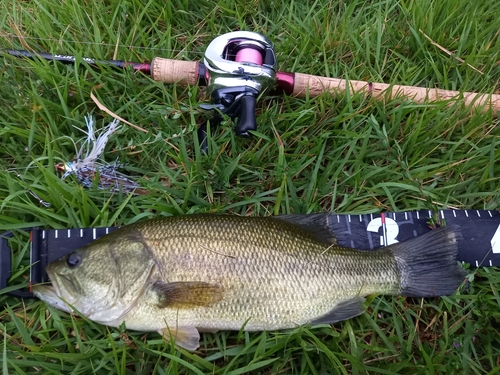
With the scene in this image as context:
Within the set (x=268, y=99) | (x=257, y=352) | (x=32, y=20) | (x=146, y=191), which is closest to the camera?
(x=257, y=352)

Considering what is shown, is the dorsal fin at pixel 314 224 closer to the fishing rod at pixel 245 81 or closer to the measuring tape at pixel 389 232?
the measuring tape at pixel 389 232

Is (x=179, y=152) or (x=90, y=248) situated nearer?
(x=90, y=248)

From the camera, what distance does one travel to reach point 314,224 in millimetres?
2637

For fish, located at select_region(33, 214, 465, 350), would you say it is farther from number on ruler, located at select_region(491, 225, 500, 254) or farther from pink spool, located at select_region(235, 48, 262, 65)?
pink spool, located at select_region(235, 48, 262, 65)

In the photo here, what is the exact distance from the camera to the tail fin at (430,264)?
2.56 metres

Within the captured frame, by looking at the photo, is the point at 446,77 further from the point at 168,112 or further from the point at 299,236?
the point at 168,112

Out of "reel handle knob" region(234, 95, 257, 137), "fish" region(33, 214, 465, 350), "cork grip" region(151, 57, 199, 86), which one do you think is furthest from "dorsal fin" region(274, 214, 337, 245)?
"cork grip" region(151, 57, 199, 86)

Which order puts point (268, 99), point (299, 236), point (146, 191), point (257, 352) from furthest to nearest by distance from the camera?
point (268, 99) → point (146, 191) → point (299, 236) → point (257, 352)

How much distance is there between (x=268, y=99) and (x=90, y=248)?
181 cm

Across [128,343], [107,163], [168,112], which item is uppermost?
[168,112]

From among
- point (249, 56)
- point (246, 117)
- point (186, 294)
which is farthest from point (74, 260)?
point (249, 56)

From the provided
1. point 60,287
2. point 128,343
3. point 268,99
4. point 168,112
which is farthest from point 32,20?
point 128,343

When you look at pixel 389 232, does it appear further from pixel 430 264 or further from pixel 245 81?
pixel 245 81

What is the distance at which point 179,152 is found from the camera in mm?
2939
